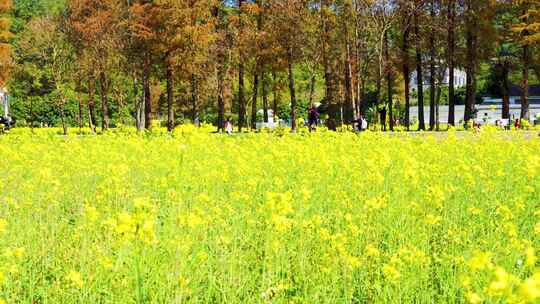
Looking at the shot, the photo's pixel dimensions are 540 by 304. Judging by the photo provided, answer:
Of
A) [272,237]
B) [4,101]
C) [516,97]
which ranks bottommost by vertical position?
[516,97]

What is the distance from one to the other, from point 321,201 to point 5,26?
32250mm

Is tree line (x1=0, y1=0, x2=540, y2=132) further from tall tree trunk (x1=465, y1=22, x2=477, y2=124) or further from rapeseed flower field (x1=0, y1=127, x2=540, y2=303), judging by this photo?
rapeseed flower field (x1=0, y1=127, x2=540, y2=303)

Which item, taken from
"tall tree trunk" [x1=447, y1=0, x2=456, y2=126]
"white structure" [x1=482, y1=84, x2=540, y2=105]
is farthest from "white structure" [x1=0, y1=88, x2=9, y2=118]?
"white structure" [x1=482, y1=84, x2=540, y2=105]

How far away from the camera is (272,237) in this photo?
4.57 meters

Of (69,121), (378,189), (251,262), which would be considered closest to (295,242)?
(251,262)

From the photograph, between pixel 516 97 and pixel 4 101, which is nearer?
pixel 4 101

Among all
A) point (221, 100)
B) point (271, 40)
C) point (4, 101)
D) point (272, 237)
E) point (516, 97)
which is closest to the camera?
point (272, 237)

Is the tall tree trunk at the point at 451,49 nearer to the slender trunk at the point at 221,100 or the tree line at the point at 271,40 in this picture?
the tree line at the point at 271,40

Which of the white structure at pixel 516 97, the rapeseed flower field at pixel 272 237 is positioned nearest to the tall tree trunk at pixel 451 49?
the rapeseed flower field at pixel 272 237

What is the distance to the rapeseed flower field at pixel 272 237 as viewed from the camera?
12.0 feet

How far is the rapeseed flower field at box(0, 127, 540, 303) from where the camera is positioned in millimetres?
3652

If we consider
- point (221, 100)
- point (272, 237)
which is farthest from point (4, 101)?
point (272, 237)

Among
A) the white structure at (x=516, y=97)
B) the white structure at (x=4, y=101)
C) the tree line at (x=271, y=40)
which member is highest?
the tree line at (x=271, y=40)

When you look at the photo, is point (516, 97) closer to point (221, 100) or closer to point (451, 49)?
A: point (451, 49)
